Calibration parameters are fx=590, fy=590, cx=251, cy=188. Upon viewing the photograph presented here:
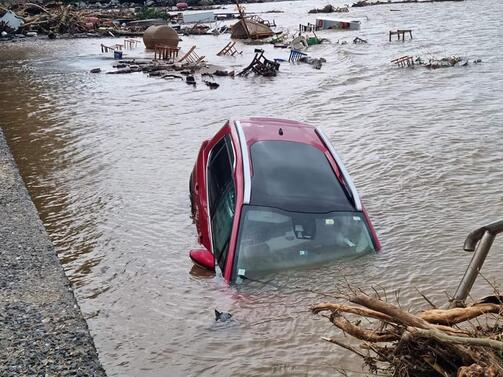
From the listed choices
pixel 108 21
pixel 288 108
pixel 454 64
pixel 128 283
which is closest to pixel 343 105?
pixel 288 108

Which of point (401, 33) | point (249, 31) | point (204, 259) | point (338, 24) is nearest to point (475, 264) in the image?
point (204, 259)

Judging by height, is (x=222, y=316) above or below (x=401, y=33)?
below

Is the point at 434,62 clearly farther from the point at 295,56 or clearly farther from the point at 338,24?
the point at 338,24

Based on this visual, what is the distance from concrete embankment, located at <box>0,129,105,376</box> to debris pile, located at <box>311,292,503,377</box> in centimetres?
320

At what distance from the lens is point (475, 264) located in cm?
305

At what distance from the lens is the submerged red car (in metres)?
6.91

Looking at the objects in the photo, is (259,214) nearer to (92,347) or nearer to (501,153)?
(92,347)

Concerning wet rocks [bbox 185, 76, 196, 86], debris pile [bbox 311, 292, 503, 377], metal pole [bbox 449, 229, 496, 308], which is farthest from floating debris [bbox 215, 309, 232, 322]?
wet rocks [bbox 185, 76, 196, 86]

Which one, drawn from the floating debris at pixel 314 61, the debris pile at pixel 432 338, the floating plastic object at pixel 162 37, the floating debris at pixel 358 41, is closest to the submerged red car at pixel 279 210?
the debris pile at pixel 432 338

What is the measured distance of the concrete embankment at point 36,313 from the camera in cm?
543

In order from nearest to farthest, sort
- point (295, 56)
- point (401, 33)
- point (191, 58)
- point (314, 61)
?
point (314, 61) < point (295, 56) < point (191, 58) < point (401, 33)

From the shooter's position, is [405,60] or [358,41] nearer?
[405,60]

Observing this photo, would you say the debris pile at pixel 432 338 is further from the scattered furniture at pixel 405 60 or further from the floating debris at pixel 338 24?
the floating debris at pixel 338 24

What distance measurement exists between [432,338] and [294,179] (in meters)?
4.60
